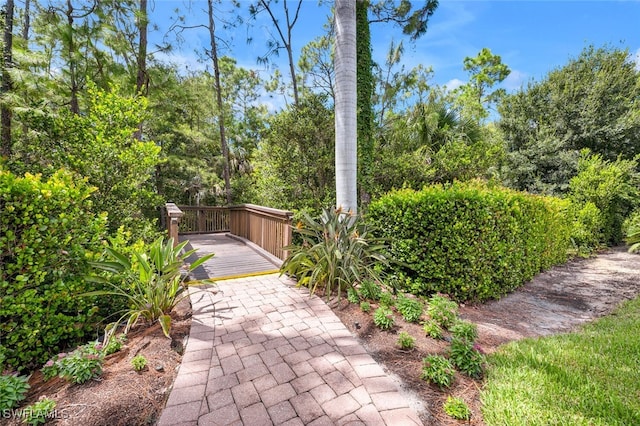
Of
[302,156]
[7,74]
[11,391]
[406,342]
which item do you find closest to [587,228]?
[302,156]

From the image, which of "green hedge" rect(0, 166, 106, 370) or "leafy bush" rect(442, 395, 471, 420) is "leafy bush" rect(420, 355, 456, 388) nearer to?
"leafy bush" rect(442, 395, 471, 420)

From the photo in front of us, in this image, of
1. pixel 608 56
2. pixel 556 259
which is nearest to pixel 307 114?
pixel 556 259

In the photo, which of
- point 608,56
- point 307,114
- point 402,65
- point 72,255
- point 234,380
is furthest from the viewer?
point 402,65

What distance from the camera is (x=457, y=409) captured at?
172 cm

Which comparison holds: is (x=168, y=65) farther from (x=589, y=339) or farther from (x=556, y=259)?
(x=556, y=259)

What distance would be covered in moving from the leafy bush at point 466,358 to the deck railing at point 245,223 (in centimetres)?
268

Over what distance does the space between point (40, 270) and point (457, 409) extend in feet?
11.4

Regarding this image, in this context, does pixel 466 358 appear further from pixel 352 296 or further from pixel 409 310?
pixel 352 296

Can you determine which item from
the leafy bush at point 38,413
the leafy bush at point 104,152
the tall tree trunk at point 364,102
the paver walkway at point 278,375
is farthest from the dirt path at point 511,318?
the leafy bush at point 104,152

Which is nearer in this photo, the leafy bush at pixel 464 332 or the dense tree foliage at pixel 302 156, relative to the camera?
the leafy bush at pixel 464 332

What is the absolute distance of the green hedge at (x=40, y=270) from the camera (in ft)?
6.97

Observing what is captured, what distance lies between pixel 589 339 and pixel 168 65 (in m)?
11.9

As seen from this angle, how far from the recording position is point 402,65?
12016 millimetres

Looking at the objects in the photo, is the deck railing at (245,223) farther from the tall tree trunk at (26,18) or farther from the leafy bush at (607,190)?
the leafy bush at (607,190)
